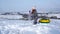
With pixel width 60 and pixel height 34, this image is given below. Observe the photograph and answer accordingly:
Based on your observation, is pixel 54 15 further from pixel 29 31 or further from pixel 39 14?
pixel 29 31

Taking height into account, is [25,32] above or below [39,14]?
below

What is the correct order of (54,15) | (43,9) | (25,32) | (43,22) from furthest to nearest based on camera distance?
1. (54,15)
2. (43,9)
3. (43,22)
4. (25,32)

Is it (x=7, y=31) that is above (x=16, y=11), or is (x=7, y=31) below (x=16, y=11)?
below

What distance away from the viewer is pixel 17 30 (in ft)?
7.97

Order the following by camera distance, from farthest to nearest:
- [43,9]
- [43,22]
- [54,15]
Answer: [54,15]
[43,9]
[43,22]

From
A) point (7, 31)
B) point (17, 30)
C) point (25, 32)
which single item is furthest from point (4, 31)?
point (25, 32)

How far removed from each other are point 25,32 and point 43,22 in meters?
0.99

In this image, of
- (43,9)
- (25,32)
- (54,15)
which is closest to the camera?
(25,32)

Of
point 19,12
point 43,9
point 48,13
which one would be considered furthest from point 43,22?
point 19,12

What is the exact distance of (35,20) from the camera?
323cm

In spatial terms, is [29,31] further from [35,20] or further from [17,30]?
[35,20]

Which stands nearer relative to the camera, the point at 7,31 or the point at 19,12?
the point at 7,31

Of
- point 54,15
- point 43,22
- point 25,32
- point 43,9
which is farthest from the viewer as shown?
point 54,15

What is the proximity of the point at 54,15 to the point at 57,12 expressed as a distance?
17cm
